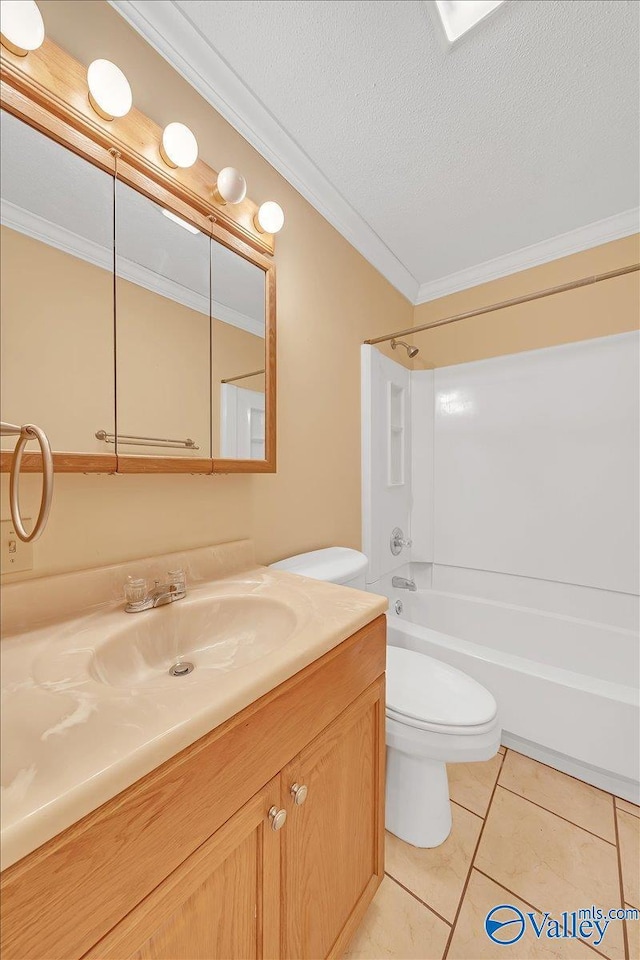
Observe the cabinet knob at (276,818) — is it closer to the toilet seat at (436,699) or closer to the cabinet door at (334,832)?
the cabinet door at (334,832)

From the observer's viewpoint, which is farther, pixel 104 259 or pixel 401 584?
pixel 401 584

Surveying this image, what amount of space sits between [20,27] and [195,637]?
1.22 metres

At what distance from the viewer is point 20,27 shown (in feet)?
2.18

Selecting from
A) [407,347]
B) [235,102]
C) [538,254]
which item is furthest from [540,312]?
[235,102]

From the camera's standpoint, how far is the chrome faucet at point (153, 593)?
31.5 inches

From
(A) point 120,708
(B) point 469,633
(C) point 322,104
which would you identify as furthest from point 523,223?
(A) point 120,708

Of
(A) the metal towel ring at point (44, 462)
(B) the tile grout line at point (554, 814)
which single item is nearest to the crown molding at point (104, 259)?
(A) the metal towel ring at point (44, 462)

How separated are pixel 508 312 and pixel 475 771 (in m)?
2.22

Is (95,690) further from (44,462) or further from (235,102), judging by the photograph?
(235,102)

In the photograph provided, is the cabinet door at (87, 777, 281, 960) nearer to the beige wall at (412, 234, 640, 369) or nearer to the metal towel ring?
the metal towel ring

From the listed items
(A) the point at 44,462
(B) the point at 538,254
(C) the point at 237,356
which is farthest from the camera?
(B) the point at 538,254

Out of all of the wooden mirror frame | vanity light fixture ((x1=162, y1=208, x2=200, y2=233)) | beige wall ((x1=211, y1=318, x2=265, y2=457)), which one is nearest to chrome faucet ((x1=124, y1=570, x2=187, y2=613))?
the wooden mirror frame

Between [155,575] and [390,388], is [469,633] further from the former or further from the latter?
[155,575]

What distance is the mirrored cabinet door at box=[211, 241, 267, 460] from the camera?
1.06 m
